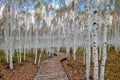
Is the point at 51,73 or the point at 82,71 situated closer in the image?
the point at 51,73

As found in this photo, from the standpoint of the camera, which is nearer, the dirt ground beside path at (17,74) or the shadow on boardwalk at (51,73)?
the shadow on boardwalk at (51,73)

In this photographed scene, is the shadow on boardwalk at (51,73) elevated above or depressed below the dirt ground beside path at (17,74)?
above

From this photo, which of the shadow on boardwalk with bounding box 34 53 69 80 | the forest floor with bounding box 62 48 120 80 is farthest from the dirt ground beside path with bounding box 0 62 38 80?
the forest floor with bounding box 62 48 120 80

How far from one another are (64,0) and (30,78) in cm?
2146

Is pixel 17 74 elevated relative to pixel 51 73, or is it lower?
lower

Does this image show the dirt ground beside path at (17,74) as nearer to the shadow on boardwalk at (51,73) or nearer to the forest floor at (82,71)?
the shadow on boardwalk at (51,73)

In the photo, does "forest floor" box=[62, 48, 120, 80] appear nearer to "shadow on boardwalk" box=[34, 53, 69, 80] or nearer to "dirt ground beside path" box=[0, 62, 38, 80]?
"shadow on boardwalk" box=[34, 53, 69, 80]

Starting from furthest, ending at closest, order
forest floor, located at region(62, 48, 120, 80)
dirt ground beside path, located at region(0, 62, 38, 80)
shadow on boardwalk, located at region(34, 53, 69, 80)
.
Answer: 1. dirt ground beside path, located at region(0, 62, 38, 80)
2. forest floor, located at region(62, 48, 120, 80)
3. shadow on boardwalk, located at region(34, 53, 69, 80)

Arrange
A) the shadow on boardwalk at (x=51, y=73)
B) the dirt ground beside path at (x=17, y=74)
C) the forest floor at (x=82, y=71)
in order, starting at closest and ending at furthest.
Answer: the shadow on boardwalk at (x=51, y=73), the forest floor at (x=82, y=71), the dirt ground beside path at (x=17, y=74)

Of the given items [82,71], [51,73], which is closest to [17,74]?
[51,73]

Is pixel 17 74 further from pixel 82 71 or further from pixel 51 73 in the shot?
pixel 82 71

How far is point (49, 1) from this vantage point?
36.1 metres

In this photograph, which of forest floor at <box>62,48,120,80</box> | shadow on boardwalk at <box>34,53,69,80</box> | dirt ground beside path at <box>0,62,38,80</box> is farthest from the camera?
dirt ground beside path at <box>0,62,38,80</box>

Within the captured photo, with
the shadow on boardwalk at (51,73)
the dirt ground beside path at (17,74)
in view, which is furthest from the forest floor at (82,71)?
the dirt ground beside path at (17,74)
